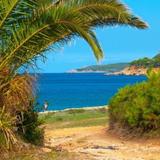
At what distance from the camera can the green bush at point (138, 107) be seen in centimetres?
1784

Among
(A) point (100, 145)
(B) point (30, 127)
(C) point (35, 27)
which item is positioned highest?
(C) point (35, 27)

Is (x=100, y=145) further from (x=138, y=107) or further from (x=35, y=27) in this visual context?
(x=35, y=27)

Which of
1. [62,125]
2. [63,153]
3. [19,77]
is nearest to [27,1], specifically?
[19,77]

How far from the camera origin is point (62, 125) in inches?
990

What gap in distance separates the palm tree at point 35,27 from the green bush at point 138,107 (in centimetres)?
522

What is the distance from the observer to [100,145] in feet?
56.4

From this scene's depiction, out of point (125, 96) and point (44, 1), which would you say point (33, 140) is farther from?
point (125, 96)

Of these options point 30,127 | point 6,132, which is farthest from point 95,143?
point 6,132

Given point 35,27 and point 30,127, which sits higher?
point 35,27

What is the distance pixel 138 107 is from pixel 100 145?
5.94ft

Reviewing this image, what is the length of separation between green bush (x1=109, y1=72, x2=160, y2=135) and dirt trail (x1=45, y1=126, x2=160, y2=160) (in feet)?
1.72

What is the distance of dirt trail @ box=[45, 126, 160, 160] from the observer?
1445cm

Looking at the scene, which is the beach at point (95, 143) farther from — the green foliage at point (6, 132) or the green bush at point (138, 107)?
the green foliage at point (6, 132)

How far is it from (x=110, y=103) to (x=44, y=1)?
311 inches
